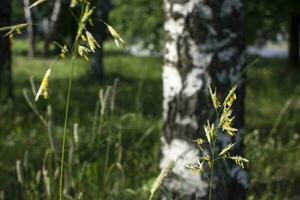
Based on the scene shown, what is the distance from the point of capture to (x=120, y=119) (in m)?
3.24

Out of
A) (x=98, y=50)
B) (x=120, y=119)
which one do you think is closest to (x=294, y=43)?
(x=98, y=50)

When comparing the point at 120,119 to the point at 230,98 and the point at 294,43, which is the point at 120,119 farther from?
the point at 294,43

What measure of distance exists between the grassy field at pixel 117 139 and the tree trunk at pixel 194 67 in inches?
8.2

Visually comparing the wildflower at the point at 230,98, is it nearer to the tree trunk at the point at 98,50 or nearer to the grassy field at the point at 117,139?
the grassy field at the point at 117,139

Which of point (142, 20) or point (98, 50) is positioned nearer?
point (98, 50)

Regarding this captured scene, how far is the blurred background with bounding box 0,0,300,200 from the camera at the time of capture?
3.05 meters

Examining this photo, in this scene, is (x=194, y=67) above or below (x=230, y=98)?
below

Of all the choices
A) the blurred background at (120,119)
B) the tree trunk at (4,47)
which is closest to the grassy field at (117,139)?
the blurred background at (120,119)

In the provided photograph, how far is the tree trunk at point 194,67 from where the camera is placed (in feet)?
11.7

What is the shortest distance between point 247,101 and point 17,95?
545 cm

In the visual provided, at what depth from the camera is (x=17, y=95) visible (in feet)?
45.2

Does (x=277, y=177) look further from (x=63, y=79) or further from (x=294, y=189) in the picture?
(x=63, y=79)

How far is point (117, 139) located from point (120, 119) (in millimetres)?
3007

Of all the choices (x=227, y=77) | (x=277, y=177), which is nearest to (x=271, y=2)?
(x=277, y=177)
